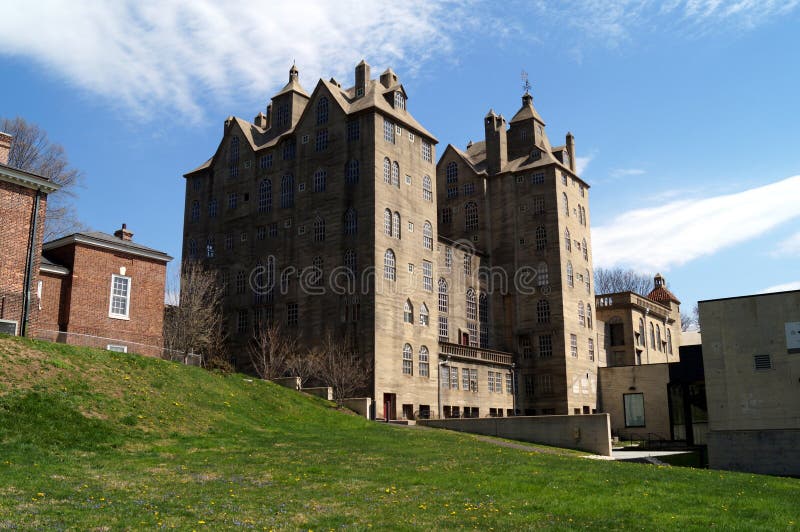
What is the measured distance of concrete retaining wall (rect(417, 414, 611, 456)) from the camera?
1620 inches

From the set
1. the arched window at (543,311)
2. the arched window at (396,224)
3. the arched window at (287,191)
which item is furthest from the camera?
the arched window at (543,311)

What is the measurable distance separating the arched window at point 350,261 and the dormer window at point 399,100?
13.5 metres

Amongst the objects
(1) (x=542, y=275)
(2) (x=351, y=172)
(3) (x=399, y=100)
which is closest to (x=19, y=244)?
(2) (x=351, y=172)

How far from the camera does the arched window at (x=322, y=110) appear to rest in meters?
60.2

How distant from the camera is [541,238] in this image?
230ft

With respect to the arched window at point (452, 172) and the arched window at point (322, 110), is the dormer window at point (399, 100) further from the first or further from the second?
the arched window at point (452, 172)

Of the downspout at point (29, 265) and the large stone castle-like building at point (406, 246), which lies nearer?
the downspout at point (29, 265)

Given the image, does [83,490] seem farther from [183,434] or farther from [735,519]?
[735,519]

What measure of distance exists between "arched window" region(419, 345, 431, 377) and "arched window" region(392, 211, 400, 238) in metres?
8.93

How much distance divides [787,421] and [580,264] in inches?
1461

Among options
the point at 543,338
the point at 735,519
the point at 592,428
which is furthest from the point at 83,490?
the point at 543,338

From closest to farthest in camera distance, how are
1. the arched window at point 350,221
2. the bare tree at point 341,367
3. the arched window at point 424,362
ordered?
the bare tree at point 341,367 → the arched window at point 350,221 → the arched window at point 424,362

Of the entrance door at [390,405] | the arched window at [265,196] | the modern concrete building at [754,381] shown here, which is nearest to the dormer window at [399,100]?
the arched window at [265,196]

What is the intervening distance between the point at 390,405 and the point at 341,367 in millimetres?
5611
